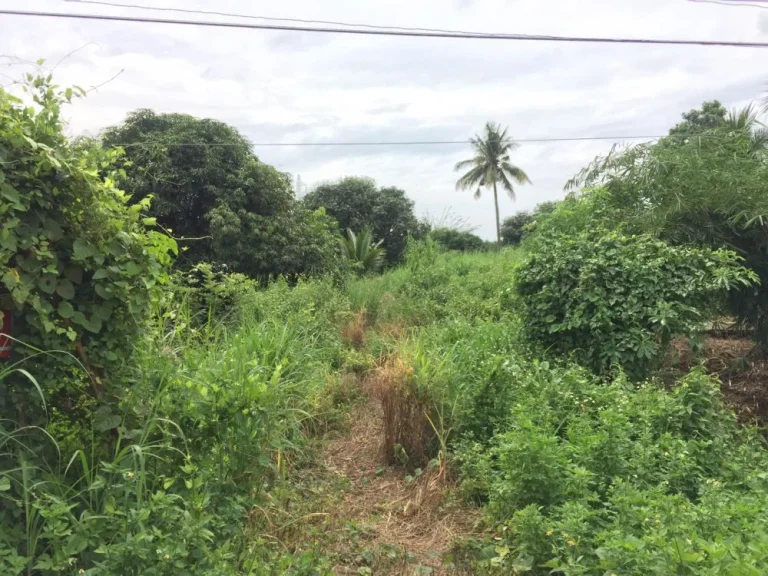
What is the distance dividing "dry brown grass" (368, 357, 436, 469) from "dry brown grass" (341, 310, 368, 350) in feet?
9.49

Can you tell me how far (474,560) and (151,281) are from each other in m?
2.30

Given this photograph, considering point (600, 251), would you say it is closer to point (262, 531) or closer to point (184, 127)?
point (262, 531)

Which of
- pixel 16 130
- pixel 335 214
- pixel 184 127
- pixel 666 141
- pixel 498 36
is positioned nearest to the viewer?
pixel 16 130

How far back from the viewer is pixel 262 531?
115 inches

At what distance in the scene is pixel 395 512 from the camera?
3.48 m

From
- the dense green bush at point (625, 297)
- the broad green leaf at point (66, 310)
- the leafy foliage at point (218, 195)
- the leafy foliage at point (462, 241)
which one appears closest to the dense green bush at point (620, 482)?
the dense green bush at point (625, 297)

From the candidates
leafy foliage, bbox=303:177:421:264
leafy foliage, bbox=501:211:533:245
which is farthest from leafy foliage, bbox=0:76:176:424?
leafy foliage, bbox=501:211:533:245

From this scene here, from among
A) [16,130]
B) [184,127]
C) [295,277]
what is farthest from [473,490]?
[184,127]

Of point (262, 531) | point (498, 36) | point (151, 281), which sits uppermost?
point (498, 36)

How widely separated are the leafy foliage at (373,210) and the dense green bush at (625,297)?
16197 mm

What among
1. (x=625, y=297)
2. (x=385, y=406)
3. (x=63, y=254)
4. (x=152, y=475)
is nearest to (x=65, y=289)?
(x=63, y=254)

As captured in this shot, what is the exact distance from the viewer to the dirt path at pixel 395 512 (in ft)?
9.61

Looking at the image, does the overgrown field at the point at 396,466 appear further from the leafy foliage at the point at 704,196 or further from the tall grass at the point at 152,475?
the leafy foliage at the point at 704,196

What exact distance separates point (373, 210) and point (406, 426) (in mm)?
17823
